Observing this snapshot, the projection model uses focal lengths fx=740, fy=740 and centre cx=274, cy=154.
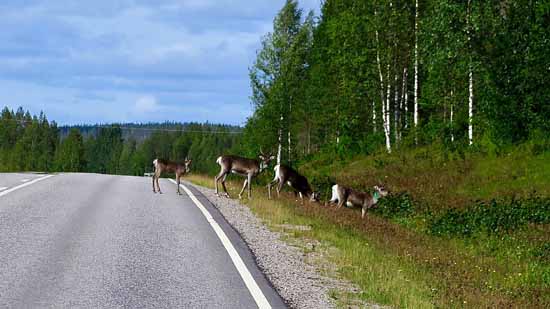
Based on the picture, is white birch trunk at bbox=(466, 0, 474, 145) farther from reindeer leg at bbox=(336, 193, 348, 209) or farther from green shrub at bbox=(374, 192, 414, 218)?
reindeer leg at bbox=(336, 193, 348, 209)

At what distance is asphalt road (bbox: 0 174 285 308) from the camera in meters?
8.20

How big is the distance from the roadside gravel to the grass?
12.9 inches

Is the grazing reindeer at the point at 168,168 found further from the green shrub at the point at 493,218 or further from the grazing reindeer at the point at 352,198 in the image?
the green shrub at the point at 493,218

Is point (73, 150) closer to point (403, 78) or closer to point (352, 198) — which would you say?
point (403, 78)

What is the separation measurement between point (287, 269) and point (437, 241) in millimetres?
8816

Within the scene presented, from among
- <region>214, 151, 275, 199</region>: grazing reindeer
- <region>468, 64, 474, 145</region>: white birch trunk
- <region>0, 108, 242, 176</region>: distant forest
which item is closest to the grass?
<region>214, 151, 275, 199</region>: grazing reindeer

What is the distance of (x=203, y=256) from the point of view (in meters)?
10.9

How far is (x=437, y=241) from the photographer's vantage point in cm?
1839

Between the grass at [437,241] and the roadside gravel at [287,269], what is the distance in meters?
0.33

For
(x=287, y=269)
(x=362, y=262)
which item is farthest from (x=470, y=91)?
(x=287, y=269)

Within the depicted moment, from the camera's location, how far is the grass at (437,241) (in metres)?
10.2

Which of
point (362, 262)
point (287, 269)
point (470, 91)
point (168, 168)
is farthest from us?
point (470, 91)

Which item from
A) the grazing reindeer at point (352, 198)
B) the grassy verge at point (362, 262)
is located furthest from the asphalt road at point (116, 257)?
the grazing reindeer at point (352, 198)

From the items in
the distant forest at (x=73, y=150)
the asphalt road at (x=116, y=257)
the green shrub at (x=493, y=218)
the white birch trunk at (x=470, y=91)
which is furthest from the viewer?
the distant forest at (x=73, y=150)
